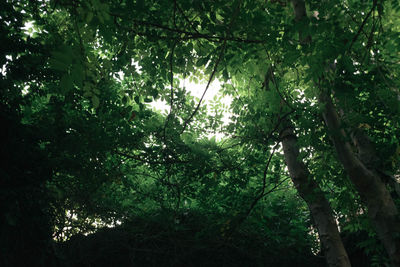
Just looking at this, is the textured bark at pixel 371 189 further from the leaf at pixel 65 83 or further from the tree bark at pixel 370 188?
the leaf at pixel 65 83

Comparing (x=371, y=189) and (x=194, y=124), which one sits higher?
(x=194, y=124)

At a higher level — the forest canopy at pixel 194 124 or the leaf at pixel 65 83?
the forest canopy at pixel 194 124

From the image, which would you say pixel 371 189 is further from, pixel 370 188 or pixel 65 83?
pixel 65 83

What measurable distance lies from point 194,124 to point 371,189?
3762 mm

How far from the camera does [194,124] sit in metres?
5.96

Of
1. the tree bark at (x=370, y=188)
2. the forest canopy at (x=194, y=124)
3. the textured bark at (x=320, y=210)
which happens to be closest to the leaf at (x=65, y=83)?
the forest canopy at (x=194, y=124)

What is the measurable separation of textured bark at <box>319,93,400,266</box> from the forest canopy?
1 cm

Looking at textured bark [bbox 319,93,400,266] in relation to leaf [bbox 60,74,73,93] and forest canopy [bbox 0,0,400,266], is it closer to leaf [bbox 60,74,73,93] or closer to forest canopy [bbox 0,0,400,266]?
forest canopy [bbox 0,0,400,266]

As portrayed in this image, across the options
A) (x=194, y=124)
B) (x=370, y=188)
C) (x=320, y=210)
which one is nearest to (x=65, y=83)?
(x=370, y=188)

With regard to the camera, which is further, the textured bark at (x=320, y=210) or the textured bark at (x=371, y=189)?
the textured bark at (x=320, y=210)

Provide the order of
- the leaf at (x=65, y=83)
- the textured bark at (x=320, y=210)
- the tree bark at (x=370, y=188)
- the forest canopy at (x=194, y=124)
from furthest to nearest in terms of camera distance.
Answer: the textured bark at (x=320, y=210) → the tree bark at (x=370, y=188) → the forest canopy at (x=194, y=124) → the leaf at (x=65, y=83)

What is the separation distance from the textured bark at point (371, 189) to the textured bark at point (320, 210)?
30.7 inches

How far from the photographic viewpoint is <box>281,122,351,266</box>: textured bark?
380 cm

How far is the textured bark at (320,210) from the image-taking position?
3.80 meters
